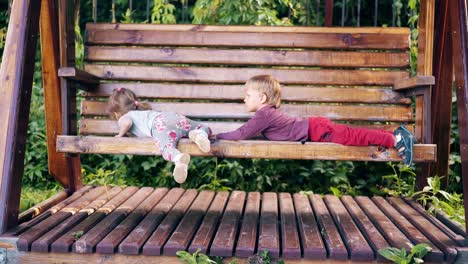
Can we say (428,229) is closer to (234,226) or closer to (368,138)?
(368,138)

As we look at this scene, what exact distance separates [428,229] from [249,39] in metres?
1.81

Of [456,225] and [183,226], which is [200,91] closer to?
[183,226]

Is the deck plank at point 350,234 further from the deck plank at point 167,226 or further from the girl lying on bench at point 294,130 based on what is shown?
the deck plank at point 167,226

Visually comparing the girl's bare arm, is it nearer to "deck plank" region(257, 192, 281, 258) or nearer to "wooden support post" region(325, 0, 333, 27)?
"deck plank" region(257, 192, 281, 258)

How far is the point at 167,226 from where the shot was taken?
2.71 m

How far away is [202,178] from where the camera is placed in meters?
4.87

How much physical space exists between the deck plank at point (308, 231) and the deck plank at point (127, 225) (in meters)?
0.85

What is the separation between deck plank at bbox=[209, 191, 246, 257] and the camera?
234 centimetres

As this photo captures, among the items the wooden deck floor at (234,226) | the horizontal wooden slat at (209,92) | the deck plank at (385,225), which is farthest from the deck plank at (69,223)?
the deck plank at (385,225)

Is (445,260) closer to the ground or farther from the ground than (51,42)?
closer to the ground

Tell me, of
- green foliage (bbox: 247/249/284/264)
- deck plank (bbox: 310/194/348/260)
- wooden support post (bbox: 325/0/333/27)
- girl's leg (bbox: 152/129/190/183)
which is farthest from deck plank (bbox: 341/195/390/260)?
wooden support post (bbox: 325/0/333/27)

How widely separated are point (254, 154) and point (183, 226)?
20.2 inches

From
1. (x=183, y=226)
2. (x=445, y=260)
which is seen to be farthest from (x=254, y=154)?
(x=445, y=260)

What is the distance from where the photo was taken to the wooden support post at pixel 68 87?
3367 millimetres
